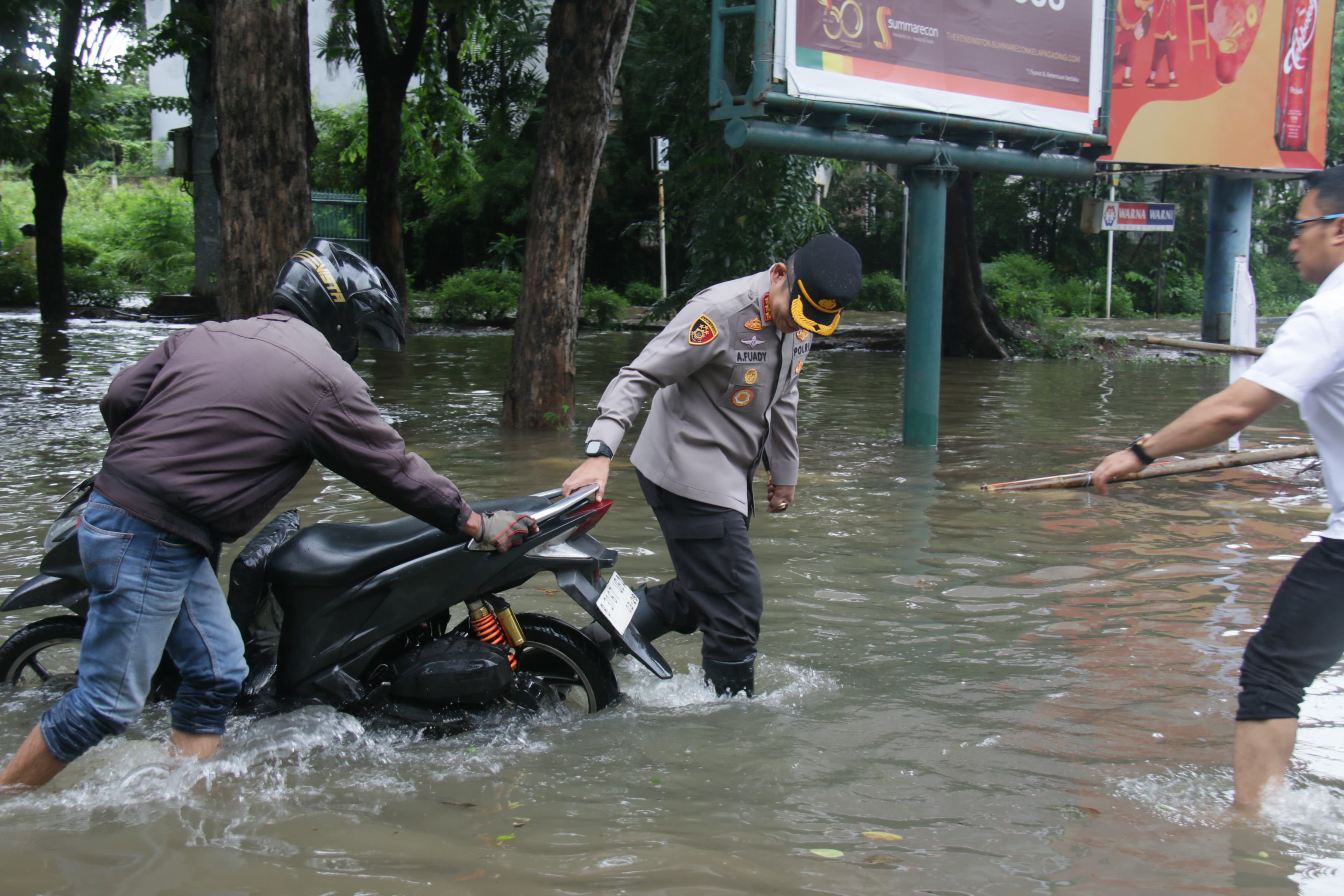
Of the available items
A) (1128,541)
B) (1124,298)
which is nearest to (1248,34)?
(1128,541)

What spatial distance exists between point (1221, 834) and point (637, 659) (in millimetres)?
1796

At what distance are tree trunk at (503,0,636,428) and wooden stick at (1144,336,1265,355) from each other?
15.3ft

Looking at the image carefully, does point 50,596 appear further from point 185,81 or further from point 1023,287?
point 185,81

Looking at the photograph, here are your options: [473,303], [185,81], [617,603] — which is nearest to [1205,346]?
[617,603]

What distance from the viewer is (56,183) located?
2250 cm

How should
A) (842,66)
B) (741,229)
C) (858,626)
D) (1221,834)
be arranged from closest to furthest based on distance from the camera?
1. (1221,834)
2. (858,626)
3. (842,66)
4. (741,229)

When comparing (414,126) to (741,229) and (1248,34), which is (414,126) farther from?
(1248,34)

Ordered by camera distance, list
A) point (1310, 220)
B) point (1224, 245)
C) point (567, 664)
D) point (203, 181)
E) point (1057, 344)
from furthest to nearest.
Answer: point (203, 181), point (1057, 344), point (1224, 245), point (567, 664), point (1310, 220)

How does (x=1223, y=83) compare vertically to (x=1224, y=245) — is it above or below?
above

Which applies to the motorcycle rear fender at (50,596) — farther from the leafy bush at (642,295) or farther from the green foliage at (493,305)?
the leafy bush at (642,295)

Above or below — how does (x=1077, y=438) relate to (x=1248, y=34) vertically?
below

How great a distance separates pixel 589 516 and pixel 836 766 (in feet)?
3.70

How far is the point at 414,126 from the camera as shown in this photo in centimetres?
2153

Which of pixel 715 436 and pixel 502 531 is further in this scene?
pixel 715 436
